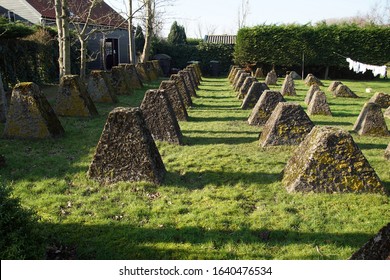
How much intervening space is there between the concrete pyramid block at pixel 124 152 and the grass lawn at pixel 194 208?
215 millimetres

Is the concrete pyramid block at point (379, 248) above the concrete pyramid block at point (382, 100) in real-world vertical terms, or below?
above

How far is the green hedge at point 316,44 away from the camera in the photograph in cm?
3278

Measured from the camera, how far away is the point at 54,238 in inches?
185

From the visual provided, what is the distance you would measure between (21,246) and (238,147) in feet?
21.1

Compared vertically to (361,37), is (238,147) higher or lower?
lower

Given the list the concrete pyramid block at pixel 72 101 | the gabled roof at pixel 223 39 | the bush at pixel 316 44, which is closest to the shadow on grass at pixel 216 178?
the concrete pyramid block at pixel 72 101

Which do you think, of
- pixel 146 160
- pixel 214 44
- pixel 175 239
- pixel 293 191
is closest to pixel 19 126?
pixel 146 160

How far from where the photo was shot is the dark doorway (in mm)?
38969

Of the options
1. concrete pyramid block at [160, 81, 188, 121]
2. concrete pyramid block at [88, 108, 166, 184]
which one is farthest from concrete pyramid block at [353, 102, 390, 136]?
concrete pyramid block at [88, 108, 166, 184]

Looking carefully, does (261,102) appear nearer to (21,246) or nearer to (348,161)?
(348,161)

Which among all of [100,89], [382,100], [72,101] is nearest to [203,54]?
[100,89]

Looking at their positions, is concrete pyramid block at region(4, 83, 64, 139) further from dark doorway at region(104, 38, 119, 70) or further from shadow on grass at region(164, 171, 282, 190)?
dark doorway at region(104, 38, 119, 70)

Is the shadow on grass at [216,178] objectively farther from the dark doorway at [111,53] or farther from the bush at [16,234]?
the dark doorway at [111,53]

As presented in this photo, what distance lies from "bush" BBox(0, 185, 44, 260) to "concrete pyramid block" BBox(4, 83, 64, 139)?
5.66 metres
